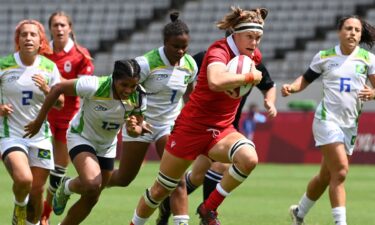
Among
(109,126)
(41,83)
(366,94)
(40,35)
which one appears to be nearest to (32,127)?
(41,83)

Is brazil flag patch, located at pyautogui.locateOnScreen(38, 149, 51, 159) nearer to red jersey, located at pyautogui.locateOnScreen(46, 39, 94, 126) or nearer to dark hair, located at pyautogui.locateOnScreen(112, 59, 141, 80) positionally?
A: dark hair, located at pyautogui.locateOnScreen(112, 59, 141, 80)

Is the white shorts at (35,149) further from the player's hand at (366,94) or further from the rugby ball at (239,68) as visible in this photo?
the player's hand at (366,94)

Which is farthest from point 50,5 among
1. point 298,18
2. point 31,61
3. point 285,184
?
point 31,61

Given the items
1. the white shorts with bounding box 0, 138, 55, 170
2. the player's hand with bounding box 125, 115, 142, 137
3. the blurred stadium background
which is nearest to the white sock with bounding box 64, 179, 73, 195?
the white shorts with bounding box 0, 138, 55, 170

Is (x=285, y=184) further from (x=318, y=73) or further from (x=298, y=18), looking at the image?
(x=298, y=18)

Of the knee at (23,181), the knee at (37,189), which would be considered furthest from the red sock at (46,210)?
the knee at (23,181)

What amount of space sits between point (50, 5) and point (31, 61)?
2579 centimetres

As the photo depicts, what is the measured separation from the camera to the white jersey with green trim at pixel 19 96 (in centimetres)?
1000

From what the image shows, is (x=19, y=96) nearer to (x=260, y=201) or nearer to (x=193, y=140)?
(x=193, y=140)

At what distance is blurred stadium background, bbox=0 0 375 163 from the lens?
30422 millimetres

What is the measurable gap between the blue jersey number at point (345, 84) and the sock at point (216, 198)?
2025 mm

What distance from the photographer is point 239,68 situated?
8.76m

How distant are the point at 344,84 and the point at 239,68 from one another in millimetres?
2259

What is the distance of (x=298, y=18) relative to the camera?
3212 centimetres
